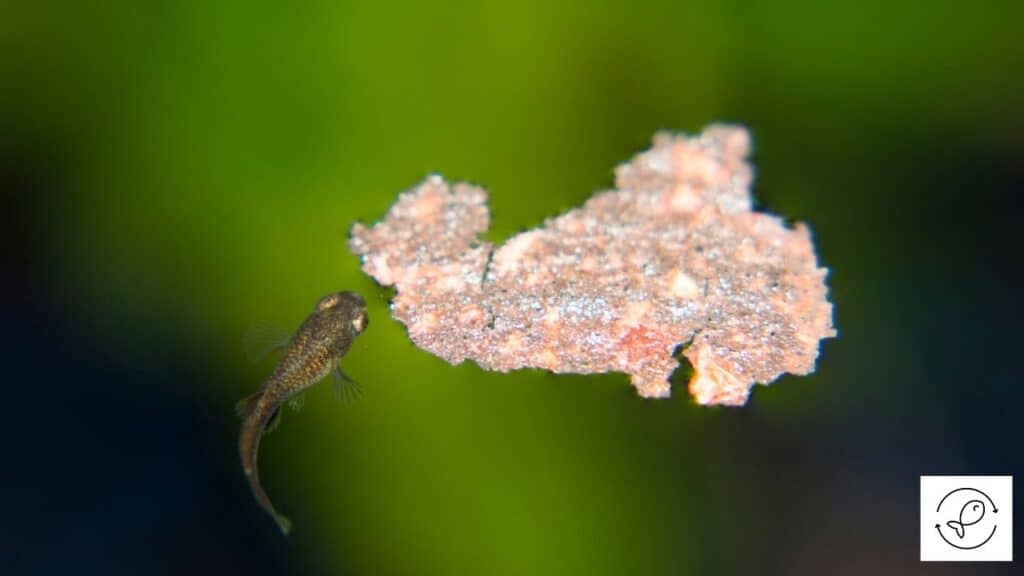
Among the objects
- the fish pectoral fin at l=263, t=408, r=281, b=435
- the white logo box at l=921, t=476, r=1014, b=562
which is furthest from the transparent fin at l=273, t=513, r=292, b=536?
the white logo box at l=921, t=476, r=1014, b=562

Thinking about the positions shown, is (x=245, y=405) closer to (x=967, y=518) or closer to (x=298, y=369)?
(x=298, y=369)

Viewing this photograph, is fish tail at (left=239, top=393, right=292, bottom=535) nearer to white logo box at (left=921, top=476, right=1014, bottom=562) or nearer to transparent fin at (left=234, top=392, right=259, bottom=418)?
transparent fin at (left=234, top=392, right=259, bottom=418)

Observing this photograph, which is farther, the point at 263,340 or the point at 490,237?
the point at 490,237

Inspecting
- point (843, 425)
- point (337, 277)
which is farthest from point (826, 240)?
point (337, 277)

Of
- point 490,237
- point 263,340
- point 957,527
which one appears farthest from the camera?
point 490,237

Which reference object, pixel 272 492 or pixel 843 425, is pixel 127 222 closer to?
pixel 272 492

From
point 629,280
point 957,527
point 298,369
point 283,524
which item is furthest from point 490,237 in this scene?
point 957,527

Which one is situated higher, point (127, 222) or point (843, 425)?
point (127, 222)
